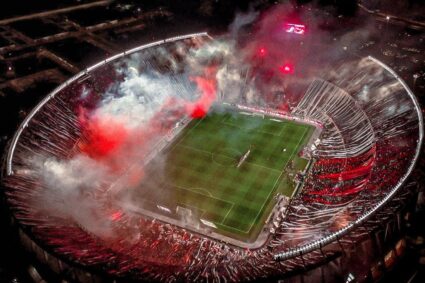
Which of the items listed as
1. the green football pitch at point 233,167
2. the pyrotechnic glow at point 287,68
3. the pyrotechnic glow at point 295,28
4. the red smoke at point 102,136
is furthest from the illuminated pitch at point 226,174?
the pyrotechnic glow at point 295,28

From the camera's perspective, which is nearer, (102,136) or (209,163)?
(209,163)

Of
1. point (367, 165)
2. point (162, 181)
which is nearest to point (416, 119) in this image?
point (367, 165)

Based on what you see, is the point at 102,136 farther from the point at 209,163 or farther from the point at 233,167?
the point at 233,167

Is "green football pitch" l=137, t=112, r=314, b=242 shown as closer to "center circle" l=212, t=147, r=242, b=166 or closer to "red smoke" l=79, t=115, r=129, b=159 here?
"center circle" l=212, t=147, r=242, b=166

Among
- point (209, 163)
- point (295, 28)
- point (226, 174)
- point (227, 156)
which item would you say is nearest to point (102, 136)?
point (209, 163)

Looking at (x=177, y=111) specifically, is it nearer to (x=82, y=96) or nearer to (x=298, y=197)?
(x=82, y=96)

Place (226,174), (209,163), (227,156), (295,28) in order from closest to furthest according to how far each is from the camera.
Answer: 1. (226,174)
2. (209,163)
3. (227,156)
4. (295,28)

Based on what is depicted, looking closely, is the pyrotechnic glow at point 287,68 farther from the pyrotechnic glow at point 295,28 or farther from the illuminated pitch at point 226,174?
the illuminated pitch at point 226,174

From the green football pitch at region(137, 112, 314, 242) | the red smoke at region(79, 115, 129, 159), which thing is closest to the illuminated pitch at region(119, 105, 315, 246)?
the green football pitch at region(137, 112, 314, 242)
